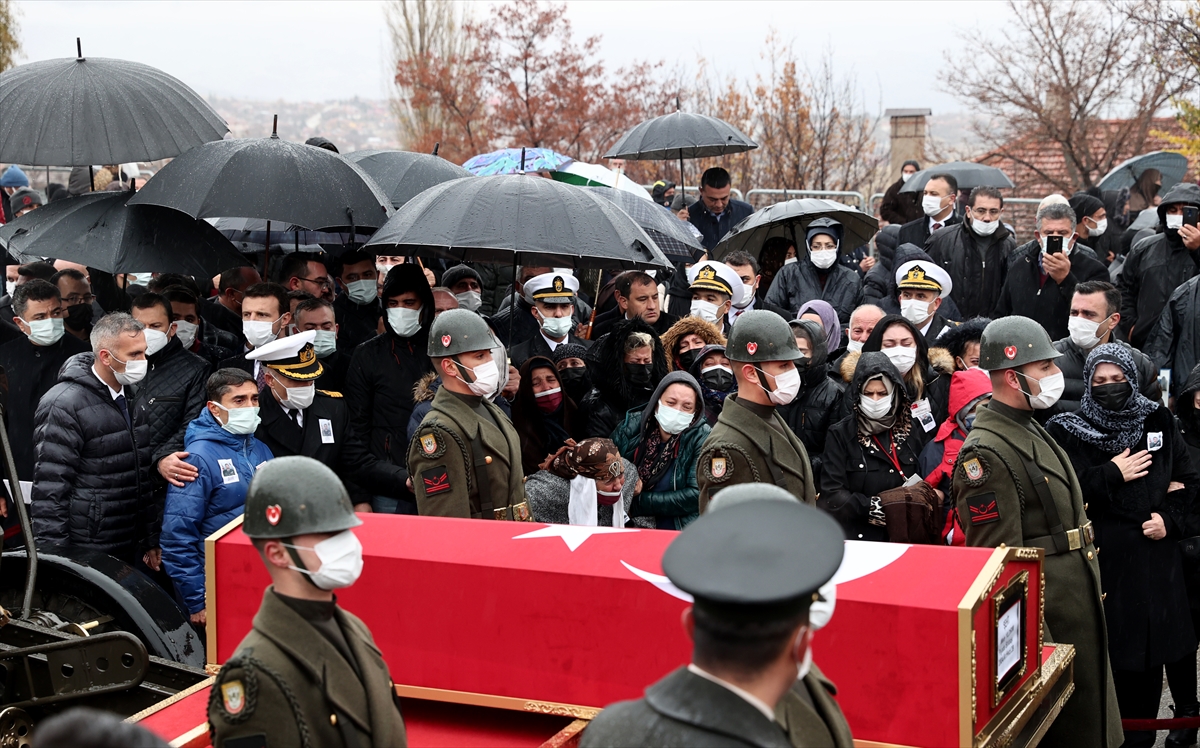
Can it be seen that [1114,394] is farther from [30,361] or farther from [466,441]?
[30,361]

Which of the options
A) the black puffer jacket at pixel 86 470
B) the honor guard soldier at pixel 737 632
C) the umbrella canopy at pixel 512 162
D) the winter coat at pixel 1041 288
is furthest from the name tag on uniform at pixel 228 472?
the winter coat at pixel 1041 288

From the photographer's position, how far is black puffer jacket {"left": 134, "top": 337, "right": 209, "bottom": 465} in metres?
6.53

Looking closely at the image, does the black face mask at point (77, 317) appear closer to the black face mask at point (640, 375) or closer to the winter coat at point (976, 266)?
the black face mask at point (640, 375)

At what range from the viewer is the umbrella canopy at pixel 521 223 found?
19.8ft

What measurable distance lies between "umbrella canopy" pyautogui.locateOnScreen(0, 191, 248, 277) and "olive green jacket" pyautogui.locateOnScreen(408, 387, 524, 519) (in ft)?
7.60

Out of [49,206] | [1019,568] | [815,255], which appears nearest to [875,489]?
[1019,568]

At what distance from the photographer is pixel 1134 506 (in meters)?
5.92

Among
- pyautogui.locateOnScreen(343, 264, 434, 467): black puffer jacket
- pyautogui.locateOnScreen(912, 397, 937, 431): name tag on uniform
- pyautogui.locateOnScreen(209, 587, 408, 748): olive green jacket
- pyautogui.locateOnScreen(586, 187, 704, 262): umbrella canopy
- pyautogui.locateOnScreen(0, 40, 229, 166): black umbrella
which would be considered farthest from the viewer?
pyautogui.locateOnScreen(586, 187, 704, 262): umbrella canopy

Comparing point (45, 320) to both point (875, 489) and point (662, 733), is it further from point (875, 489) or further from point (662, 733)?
point (662, 733)

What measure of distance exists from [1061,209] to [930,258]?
3.31 feet

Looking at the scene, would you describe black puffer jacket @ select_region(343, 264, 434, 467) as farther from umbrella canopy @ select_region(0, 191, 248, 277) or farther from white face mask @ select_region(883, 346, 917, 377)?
white face mask @ select_region(883, 346, 917, 377)

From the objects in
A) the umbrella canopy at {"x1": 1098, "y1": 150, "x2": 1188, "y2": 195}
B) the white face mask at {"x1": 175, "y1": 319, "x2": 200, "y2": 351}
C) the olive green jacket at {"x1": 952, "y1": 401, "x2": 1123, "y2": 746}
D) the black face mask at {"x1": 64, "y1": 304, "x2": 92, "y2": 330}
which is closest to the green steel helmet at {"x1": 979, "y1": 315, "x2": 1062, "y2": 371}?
the olive green jacket at {"x1": 952, "y1": 401, "x2": 1123, "y2": 746}

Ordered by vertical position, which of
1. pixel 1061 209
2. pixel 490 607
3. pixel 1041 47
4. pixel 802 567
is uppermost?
pixel 1041 47

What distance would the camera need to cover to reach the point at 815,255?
9.06 m
